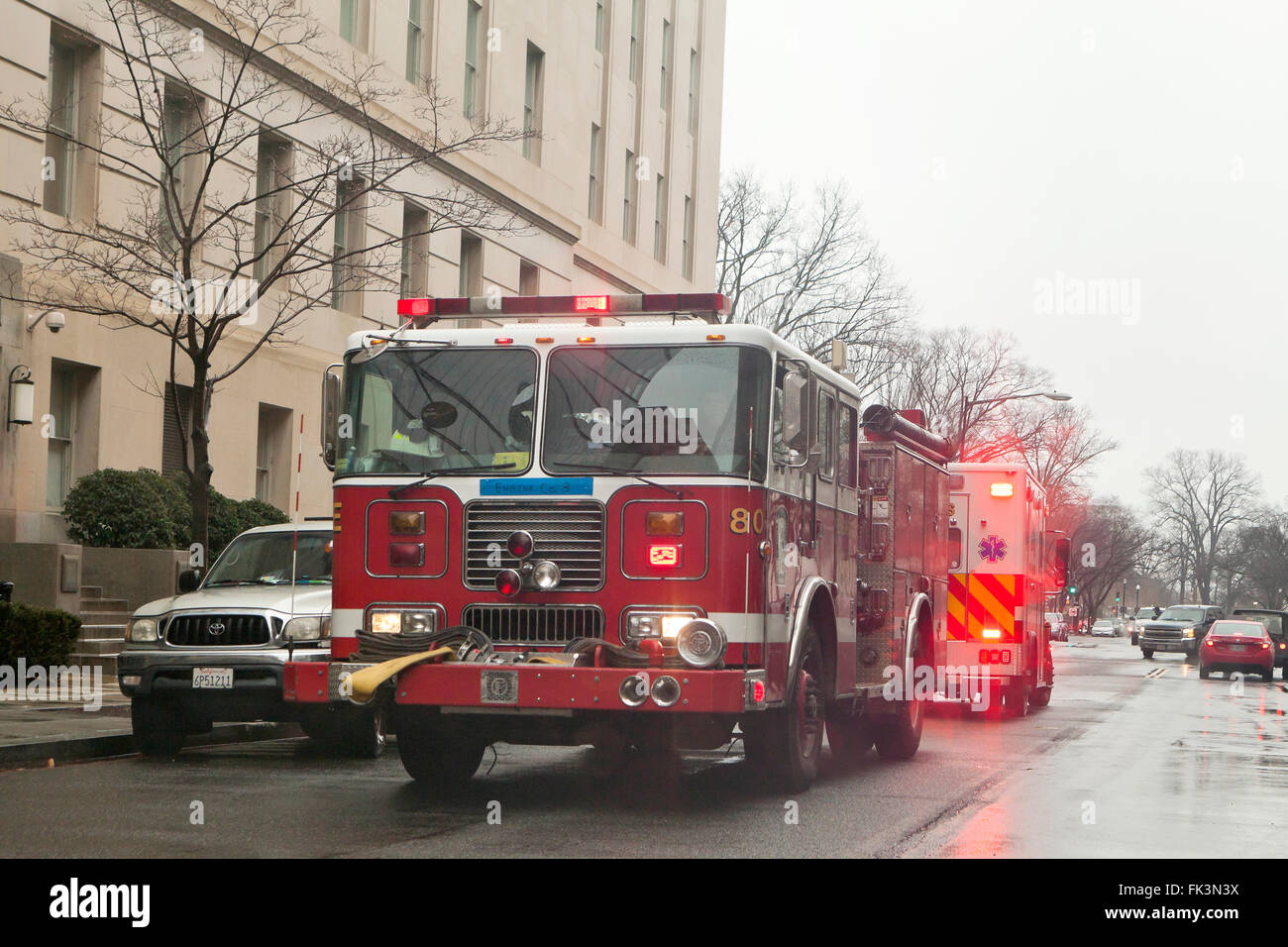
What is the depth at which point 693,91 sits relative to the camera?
46.0 meters

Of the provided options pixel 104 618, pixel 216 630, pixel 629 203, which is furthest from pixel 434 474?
pixel 629 203

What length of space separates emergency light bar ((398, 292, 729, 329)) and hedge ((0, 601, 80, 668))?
8.65 meters

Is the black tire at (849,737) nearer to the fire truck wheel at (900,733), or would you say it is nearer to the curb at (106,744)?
the fire truck wheel at (900,733)

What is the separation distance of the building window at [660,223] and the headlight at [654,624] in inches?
1365

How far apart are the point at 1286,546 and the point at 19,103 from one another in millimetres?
124361

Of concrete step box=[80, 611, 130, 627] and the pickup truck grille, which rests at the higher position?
the pickup truck grille

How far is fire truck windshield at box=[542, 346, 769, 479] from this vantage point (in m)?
9.73

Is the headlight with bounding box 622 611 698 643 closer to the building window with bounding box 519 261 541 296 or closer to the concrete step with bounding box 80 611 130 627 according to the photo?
the concrete step with bounding box 80 611 130 627

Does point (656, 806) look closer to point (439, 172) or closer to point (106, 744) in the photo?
point (106, 744)

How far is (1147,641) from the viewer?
5291 cm

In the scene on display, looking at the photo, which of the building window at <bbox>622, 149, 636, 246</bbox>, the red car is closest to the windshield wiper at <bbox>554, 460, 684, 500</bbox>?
the red car
